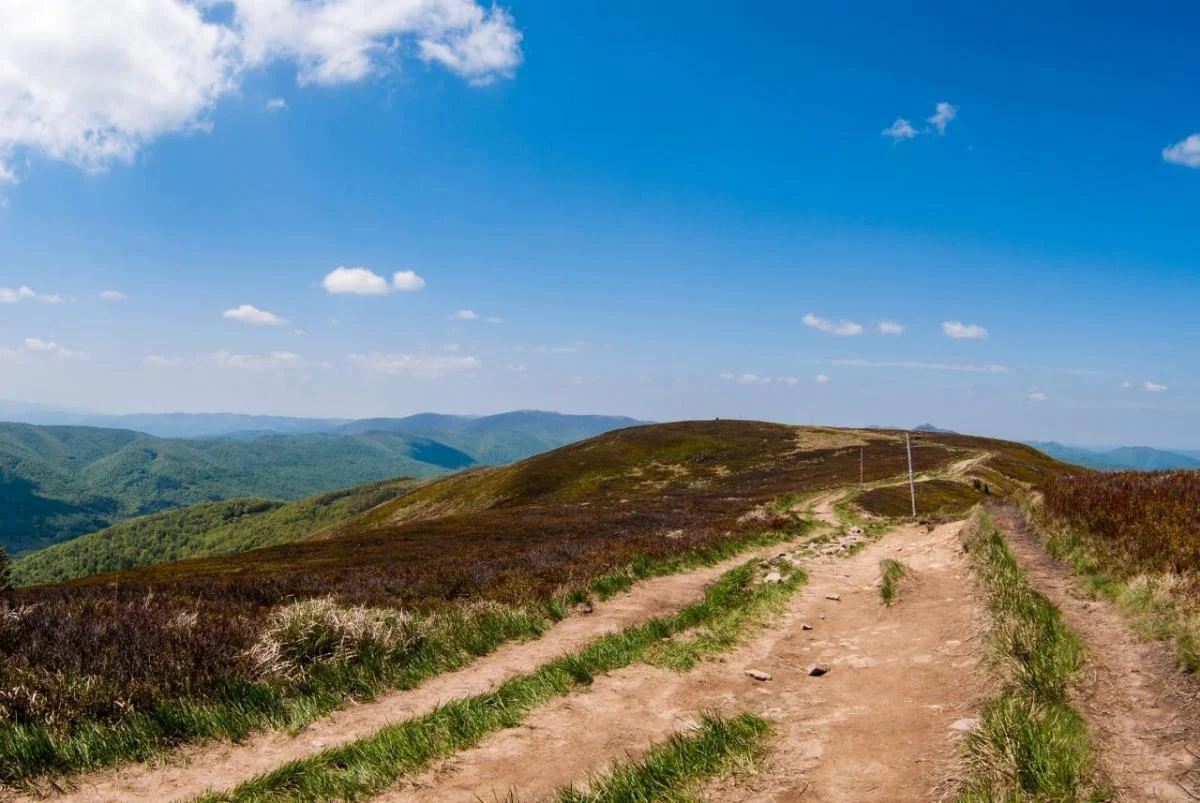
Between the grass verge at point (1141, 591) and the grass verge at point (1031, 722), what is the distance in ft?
3.23

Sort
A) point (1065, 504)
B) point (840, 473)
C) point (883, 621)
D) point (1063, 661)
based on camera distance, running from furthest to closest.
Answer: point (840, 473) < point (1065, 504) < point (883, 621) < point (1063, 661)

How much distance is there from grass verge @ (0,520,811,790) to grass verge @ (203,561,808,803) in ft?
5.16

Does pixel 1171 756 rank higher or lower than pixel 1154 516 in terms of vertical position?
lower

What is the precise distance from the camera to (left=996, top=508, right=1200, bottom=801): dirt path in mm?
5082

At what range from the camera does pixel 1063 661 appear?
7.35 m

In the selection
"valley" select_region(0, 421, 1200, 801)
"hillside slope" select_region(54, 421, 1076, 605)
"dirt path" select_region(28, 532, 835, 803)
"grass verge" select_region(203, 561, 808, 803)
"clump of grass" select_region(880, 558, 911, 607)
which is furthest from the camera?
→ "hillside slope" select_region(54, 421, 1076, 605)

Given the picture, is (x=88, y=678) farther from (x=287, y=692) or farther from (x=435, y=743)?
(x=435, y=743)

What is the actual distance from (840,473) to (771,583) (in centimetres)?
7747

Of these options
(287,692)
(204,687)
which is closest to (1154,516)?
(287,692)

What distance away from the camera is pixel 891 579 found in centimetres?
1439

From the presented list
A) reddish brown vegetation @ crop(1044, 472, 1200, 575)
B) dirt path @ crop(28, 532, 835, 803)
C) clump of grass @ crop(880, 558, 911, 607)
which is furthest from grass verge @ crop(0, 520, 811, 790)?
reddish brown vegetation @ crop(1044, 472, 1200, 575)

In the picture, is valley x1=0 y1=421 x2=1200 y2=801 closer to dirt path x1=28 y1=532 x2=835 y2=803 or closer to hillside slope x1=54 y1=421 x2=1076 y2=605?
dirt path x1=28 y1=532 x2=835 y2=803

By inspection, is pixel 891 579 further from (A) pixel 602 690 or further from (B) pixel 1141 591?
(A) pixel 602 690

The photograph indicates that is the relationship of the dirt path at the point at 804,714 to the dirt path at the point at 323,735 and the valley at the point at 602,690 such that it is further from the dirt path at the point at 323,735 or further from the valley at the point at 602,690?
the dirt path at the point at 323,735
